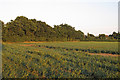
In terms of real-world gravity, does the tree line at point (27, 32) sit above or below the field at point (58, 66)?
above

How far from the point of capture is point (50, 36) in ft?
204

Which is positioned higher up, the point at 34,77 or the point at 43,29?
the point at 43,29

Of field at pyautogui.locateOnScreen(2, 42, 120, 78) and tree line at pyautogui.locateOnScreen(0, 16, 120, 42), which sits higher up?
tree line at pyautogui.locateOnScreen(0, 16, 120, 42)

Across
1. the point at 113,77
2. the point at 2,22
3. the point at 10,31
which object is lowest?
the point at 113,77

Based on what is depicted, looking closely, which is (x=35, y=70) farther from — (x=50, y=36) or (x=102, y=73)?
(x=50, y=36)

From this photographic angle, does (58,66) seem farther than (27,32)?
No

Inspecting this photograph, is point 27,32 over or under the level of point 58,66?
over

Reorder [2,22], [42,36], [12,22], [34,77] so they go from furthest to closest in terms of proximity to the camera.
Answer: [42,36], [12,22], [2,22], [34,77]

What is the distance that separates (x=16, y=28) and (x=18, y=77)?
48.2 meters

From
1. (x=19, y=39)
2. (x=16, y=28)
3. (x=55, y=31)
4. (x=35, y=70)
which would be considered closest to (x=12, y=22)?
(x=16, y=28)

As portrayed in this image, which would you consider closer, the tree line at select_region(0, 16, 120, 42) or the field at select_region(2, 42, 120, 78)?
the field at select_region(2, 42, 120, 78)

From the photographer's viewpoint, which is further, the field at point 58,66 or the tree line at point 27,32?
the tree line at point 27,32

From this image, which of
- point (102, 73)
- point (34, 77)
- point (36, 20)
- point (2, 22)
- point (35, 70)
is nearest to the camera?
point (34, 77)

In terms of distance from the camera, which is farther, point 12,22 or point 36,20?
point 36,20
